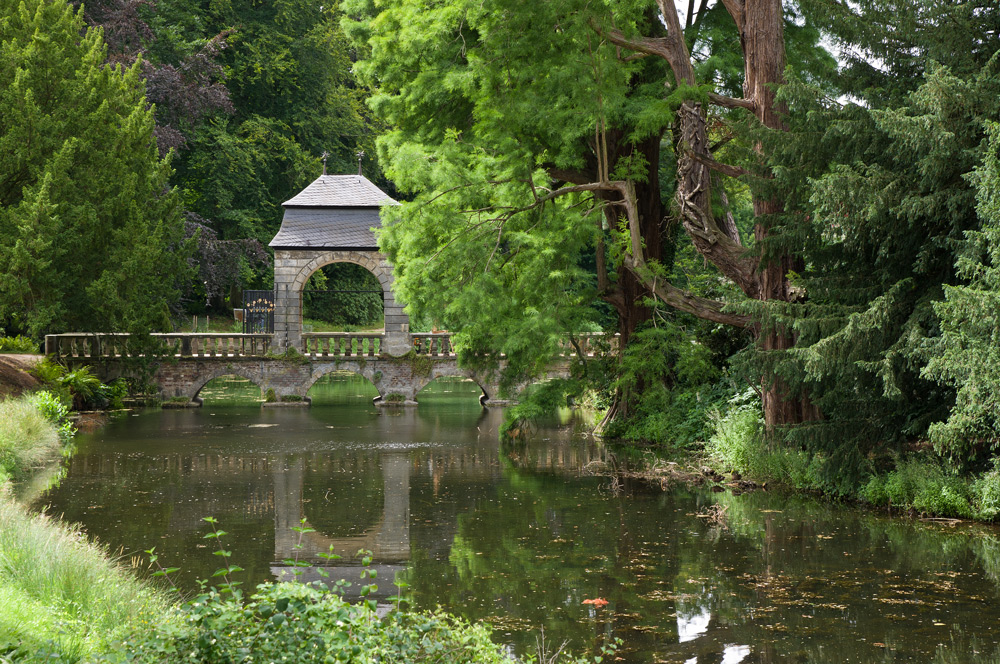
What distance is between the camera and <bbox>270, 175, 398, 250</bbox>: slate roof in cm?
2506

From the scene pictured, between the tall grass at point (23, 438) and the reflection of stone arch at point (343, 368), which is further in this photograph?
the reflection of stone arch at point (343, 368)

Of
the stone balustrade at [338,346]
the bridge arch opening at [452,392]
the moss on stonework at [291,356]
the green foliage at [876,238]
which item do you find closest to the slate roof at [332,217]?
the stone balustrade at [338,346]

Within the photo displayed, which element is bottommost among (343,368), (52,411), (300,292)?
(52,411)

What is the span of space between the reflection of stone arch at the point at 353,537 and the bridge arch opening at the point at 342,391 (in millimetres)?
12309

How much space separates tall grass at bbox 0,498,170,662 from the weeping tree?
6938 mm

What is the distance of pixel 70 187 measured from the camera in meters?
20.9

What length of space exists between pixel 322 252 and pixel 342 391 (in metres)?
7.27

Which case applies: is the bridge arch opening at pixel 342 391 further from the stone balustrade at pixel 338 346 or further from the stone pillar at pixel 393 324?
the stone pillar at pixel 393 324

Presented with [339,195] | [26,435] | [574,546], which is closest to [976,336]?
[574,546]

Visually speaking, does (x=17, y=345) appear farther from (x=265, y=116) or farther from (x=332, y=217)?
(x=265, y=116)

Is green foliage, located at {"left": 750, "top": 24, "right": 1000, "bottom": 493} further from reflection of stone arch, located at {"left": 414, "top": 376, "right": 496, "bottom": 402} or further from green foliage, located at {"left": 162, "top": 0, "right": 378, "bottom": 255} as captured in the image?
green foliage, located at {"left": 162, "top": 0, "right": 378, "bottom": 255}

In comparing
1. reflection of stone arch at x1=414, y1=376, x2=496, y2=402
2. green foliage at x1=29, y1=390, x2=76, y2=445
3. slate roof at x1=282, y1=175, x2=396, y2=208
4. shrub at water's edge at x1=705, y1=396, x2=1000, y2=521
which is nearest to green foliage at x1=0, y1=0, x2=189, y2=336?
slate roof at x1=282, y1=175, x2=396, y2=208

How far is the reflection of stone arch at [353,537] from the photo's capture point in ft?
28.9

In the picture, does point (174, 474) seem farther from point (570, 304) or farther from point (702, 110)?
point (702, 110)
